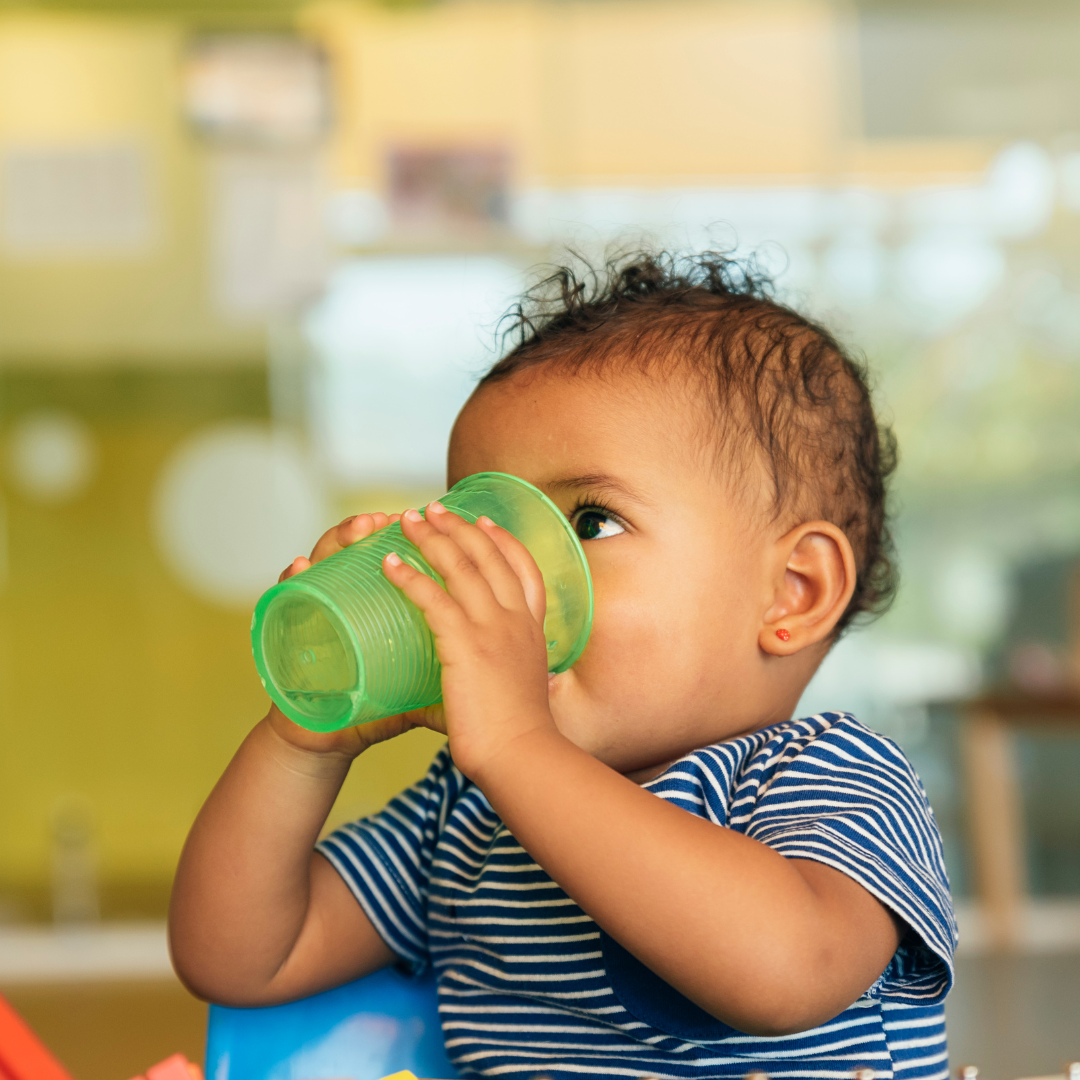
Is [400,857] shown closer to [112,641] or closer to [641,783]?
[641,783]

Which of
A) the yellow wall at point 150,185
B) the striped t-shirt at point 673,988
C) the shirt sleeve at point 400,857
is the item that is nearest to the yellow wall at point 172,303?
the yellow wall at point 150,185

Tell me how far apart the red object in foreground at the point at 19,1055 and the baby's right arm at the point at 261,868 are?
206 mm

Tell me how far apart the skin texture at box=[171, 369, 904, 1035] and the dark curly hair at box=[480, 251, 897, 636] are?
0.8 inches

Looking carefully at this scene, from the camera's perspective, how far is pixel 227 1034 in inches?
30.9

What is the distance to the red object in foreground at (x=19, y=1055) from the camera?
1.79 ft

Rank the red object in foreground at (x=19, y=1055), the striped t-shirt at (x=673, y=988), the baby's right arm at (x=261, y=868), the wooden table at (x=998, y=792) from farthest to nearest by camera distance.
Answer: the wooden table at (x=998, y=792) < the baby's right arm at (x=261, y=868) < the striped t-shirt at (x=673, y=988) < the red object in foreground at (x=19, y=1055)

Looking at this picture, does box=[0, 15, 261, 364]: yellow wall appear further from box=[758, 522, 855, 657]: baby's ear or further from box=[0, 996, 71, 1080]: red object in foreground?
box=[0, 996, 71, 1080]: red object in foreground

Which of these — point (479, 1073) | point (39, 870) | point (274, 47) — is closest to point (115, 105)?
point (274, 47)

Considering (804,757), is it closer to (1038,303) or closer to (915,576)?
(915,576)

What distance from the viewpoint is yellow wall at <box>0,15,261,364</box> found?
110 inches

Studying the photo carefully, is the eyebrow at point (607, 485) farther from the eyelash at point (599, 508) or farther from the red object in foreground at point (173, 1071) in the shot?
the red object in foreground at point (173, 1071)

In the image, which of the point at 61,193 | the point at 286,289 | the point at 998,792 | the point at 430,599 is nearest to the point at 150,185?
the point at 61,193

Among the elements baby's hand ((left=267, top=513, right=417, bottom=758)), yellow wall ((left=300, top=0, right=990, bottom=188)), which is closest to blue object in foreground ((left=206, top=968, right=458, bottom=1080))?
baby's hand ((left=267, top=513, right=417, bottom=758))

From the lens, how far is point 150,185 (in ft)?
9.23
